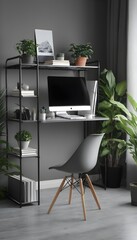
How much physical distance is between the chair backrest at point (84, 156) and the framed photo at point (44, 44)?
1427 millimetres

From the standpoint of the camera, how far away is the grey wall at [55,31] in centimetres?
476

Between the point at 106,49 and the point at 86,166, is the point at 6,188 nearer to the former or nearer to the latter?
the point at 86,166

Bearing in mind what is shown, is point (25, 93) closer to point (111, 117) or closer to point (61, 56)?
point (61, 56)

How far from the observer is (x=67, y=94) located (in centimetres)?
477

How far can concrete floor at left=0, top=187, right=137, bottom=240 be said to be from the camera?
336cm

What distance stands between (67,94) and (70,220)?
159 cm

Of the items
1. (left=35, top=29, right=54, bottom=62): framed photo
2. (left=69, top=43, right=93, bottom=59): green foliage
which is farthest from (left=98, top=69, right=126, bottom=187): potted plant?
(left=35, top=29, right=54, bottom=62): framed photo

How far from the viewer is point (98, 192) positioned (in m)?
4.84

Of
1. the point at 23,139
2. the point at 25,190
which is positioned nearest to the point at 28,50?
the point at 23,139

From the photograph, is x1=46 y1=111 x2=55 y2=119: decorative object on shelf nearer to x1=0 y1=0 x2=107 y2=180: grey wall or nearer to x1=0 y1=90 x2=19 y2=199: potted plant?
x1=0 y1=0 x2=107 y2=180: grey wall

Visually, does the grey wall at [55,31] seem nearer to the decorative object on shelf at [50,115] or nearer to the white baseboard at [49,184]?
the white baseboard at [49,184]

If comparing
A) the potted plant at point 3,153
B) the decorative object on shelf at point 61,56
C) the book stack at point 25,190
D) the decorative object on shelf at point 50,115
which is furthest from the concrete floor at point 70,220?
the decorative object on shelf at point 61,56

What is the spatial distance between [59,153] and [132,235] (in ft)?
6.59

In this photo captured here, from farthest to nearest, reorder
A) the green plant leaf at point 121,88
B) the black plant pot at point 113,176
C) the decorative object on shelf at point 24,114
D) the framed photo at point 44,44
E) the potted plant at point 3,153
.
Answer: the black plant pot at point 113,176 < the green plant leaf at point 121,88 < the framed photo at point 44,44 < the potted plant at point 3,153 < the decorative object on shelf at point 24,114
